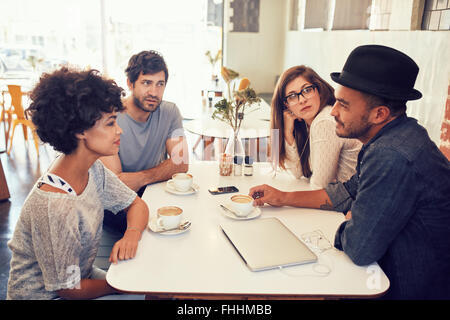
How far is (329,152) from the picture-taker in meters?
1.71

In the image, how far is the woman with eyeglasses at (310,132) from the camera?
1.72 metres

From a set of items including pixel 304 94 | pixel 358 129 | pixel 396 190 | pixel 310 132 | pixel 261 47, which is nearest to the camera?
pixel 396 190

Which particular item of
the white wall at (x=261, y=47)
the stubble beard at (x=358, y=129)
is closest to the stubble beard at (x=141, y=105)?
the stubble beard at (x=358, y=129)

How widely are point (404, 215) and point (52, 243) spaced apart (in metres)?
1.07

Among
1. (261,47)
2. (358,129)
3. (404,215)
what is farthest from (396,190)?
(261,47)

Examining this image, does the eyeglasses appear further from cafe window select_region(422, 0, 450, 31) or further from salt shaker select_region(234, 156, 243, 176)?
cafe window select_region(422, 0, 450, 31)

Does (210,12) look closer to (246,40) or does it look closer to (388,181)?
(246,40)

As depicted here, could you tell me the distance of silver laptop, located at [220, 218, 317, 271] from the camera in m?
1.13

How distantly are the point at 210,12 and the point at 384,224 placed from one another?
5.94 metres

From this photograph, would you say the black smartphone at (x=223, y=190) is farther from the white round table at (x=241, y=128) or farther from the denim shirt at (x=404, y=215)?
the white round table at (x=241, y=128)

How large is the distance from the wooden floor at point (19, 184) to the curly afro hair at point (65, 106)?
66cm

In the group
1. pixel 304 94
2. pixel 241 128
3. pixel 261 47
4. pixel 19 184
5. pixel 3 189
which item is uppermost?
pixel 261 47

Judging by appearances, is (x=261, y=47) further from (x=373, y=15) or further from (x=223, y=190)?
(x=223, y=190)

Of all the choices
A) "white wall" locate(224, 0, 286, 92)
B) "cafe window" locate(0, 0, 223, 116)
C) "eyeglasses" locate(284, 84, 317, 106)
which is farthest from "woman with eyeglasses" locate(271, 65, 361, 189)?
"white wall" locate(224, 0, 286, 92)
